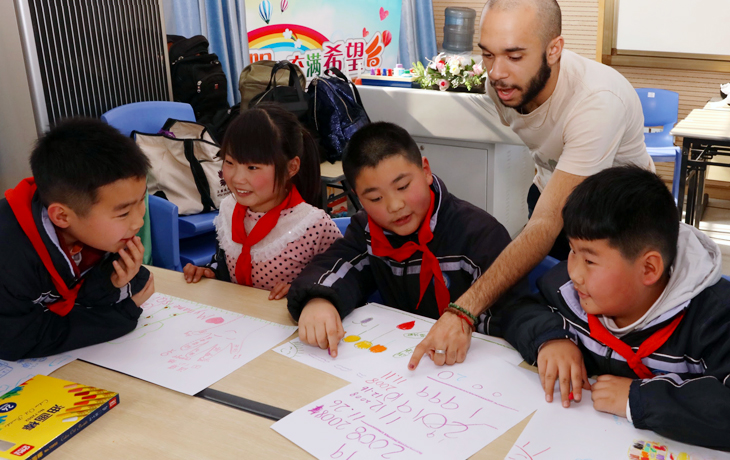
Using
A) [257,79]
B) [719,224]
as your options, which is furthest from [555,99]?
[719,224]

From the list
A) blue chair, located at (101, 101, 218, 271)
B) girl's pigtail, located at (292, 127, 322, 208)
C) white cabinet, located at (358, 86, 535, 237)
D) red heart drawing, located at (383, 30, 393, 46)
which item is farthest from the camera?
red heart drawing, located at (383, 30, 393, 46)

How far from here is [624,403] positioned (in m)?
0.88

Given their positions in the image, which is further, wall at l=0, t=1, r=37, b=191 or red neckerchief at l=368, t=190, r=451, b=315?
wall at l=0, t=1, r=37, b=191

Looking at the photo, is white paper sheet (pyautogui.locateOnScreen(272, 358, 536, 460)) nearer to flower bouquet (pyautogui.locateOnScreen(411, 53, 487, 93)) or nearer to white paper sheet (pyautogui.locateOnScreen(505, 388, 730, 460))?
white paper sheet (pyautogui.locateOnScreen(505, 388, 730, 460))

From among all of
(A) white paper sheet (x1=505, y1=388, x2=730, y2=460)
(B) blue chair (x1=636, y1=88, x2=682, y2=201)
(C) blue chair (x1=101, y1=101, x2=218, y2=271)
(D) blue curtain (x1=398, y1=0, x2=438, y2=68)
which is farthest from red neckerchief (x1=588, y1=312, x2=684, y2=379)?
(D) blue curtain (x1=398, y1=0, x2=438, y2=68)

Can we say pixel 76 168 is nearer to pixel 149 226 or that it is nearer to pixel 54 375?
pixel 54 375

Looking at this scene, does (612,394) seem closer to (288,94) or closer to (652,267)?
(652,267)

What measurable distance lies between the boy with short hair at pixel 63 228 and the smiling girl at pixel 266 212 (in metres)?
0.39

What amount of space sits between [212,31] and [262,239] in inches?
94.8

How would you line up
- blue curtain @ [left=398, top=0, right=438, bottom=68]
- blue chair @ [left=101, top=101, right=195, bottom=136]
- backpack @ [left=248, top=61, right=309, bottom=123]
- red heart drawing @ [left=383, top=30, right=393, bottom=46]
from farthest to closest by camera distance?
Answer: blue curtain @ [left=398, top=0, right=438, bottom=68] → red heart drawing @ [left=383, top=30, right=393, bottom=46] → backpack @ [left=248, top=61, right=309, bottom=123] → blue chair @ [left=101, top=101, right=195, bottom=136]

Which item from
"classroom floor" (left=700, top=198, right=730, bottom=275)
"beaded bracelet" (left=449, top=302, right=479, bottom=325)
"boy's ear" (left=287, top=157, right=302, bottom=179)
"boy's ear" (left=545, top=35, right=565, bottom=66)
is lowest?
"classroom floor" (left=700, top=198, right=730, bottom=275)

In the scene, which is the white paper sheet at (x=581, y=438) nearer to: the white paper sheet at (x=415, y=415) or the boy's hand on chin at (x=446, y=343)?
the white paper sheet at (x=415, y=415)

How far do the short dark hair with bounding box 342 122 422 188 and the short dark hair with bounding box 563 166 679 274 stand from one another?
472mm

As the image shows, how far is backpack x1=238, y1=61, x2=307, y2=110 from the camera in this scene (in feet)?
10.9
